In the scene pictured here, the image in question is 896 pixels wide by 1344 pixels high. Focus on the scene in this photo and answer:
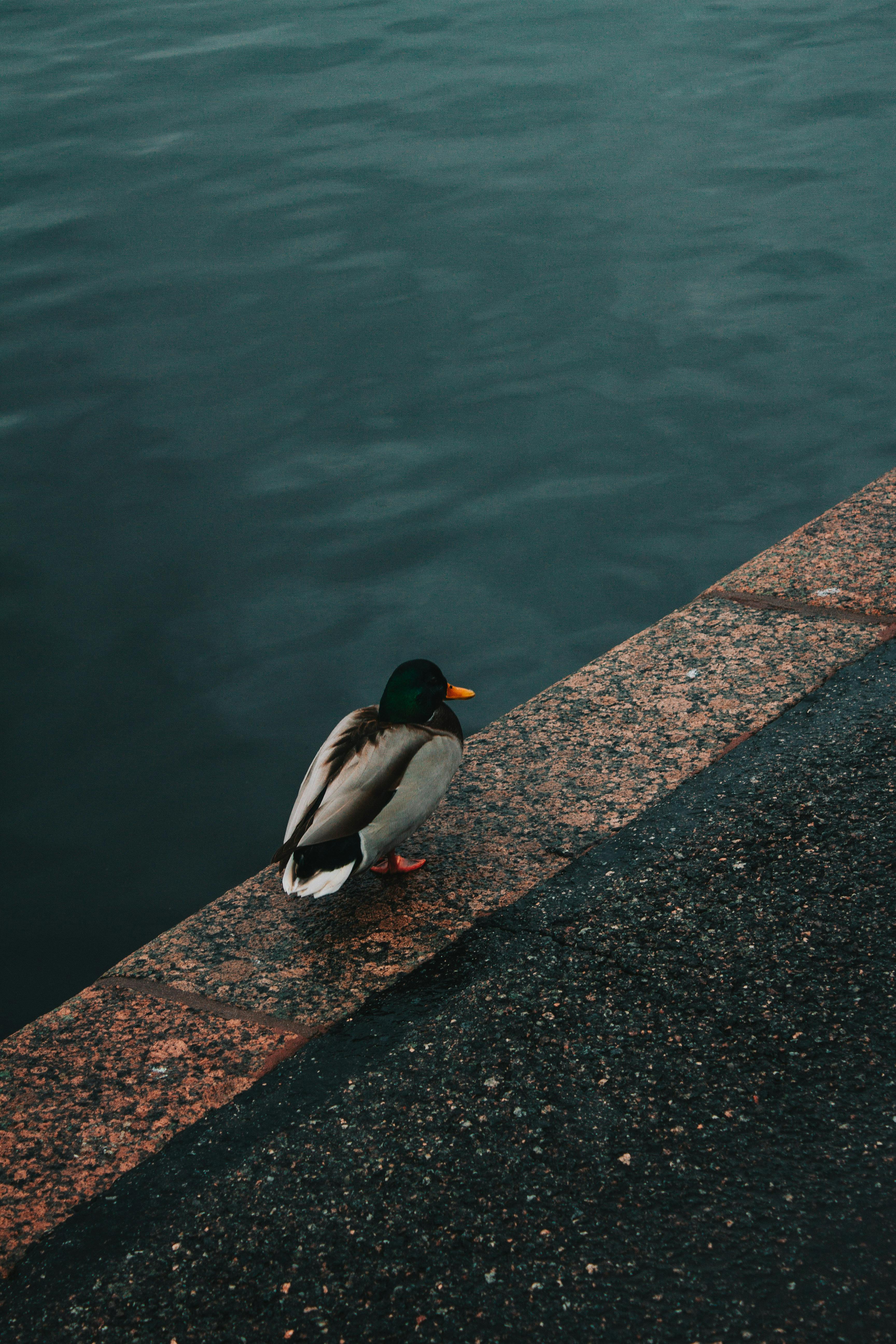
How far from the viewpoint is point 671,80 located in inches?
496

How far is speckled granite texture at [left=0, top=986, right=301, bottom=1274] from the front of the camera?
2207 mm

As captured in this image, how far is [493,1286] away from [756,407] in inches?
231

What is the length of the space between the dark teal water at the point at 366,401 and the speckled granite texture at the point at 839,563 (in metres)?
1.42

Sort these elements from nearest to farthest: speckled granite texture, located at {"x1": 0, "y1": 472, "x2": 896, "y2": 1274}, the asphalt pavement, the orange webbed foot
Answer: the asphalt pavement < speckled granite texture, located at {"x1": 0, "y1": 472, "x2": 896, "y2": 1274} < the orange webbed foot

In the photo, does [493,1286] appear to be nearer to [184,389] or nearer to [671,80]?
[184,389]

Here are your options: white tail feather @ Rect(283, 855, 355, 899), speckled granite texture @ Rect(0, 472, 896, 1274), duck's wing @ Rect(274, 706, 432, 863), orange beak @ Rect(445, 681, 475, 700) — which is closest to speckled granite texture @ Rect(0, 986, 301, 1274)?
speckled granite texture @ Rect(0, 472, 896, 1274)

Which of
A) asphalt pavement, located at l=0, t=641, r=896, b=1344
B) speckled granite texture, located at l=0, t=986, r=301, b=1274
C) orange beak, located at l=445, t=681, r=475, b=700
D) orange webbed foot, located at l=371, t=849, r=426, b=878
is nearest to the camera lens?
asphalt pavement, located at l=0, t=641, r=896, b=1344

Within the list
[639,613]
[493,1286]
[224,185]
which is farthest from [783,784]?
[224,185]

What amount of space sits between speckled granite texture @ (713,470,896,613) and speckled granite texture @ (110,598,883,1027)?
0.14 metres

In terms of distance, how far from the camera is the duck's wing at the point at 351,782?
274cm

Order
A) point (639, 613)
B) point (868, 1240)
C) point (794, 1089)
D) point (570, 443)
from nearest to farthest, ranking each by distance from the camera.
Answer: point (868, 1240), point (794, 1089), point (639, 613), point (570, 443)

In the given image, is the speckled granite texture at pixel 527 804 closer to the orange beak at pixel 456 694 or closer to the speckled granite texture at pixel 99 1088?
the speckled granite texture at pixel 99 1088

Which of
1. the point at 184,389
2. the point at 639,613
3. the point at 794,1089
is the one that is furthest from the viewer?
the point at 184,389

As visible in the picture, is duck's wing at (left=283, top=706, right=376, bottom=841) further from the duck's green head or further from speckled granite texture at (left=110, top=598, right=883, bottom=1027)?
speckled granite texture at (left=110, top=598, right=883, bottom=1027)
